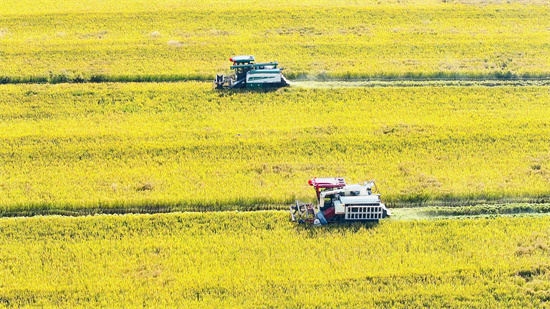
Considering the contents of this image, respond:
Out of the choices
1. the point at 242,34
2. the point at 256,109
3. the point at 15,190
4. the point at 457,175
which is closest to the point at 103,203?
the point at 15,190

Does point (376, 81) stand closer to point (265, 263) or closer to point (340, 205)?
point (340, 205)

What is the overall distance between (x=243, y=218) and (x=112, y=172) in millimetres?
8202

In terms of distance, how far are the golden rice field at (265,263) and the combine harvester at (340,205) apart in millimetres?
521

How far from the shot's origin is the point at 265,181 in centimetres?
2681

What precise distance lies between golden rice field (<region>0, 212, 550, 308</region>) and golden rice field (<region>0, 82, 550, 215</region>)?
1926 millimetres

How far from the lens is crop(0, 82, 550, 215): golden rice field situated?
25984mm

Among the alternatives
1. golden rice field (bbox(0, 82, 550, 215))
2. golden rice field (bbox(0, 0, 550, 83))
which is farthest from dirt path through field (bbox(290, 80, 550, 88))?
golden rice field (bbox(0, 82, 550, 215))

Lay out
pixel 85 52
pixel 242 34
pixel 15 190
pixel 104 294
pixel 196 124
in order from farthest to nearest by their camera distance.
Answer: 1. pixel 242 34
2. pixel 85 52
3. pixel 196 124
4. pixel 15 190
5. pixel 104 294

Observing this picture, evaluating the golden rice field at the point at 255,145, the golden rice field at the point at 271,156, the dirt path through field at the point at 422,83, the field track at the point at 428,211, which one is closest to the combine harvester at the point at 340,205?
the golden rice field at the point at 271,156

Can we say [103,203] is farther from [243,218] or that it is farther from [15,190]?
[243,218]

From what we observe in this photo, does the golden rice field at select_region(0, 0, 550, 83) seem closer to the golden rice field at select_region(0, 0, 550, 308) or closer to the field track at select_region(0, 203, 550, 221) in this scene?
the golden rice field at select_region(0, 0, 550, 308)

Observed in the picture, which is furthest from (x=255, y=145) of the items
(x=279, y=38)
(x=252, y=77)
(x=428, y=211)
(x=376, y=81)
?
(x=279, y=38)

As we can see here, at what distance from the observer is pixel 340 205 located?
23375mm

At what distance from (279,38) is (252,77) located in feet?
30.7
